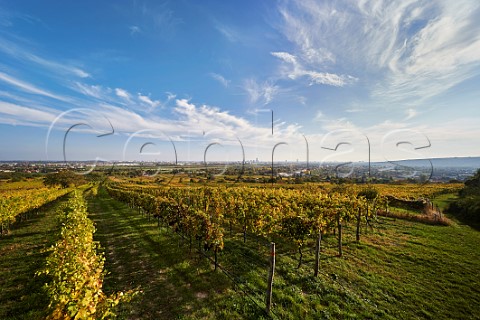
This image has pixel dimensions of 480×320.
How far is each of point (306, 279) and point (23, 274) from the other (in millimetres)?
14119

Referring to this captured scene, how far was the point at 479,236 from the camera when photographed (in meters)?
17.2

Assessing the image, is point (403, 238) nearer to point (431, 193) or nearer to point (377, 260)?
point (377, 260)

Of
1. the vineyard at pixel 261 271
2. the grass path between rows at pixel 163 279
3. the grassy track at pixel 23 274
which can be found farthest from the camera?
the grassy track at pixel 23 274

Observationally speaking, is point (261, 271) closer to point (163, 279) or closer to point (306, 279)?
point (306, 279)

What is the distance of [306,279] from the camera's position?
940 centimetres

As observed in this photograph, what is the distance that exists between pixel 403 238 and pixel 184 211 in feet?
56.0

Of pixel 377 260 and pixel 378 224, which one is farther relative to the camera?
pixel 378 224

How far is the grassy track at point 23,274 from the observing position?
296 inches

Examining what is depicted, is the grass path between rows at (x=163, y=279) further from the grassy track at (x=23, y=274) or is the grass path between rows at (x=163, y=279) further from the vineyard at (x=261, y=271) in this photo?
the grassy track at (x=23, y=274)

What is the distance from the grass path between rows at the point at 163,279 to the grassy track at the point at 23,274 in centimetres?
245

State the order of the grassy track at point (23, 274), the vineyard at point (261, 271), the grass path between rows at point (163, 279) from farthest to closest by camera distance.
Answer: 1. the grassy track at point (23, 274)
2. the grass path between rows at point (163, 279)
3. the vineyard at point (261, 271)

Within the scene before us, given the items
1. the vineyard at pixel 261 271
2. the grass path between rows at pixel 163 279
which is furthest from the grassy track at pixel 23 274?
the grass path between rows at pixel 163 279

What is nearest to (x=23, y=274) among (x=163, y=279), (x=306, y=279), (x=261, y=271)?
(x=163, y=279)

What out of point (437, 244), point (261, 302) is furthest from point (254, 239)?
point (437, 244)
